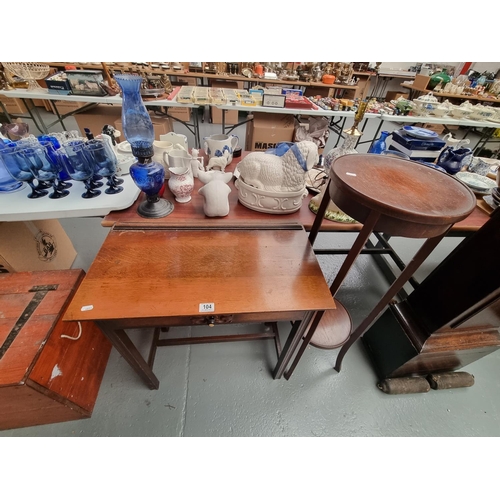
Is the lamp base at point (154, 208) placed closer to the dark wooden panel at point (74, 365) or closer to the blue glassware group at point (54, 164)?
the blue glassware group at point (54, 164)

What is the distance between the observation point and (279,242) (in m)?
0.93

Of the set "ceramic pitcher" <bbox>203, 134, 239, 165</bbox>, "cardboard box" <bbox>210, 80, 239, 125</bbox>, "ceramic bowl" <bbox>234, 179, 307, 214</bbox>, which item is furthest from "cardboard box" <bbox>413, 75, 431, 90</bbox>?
"ceramic bowl" <bbox>234, 179, 307, 214</bbox>

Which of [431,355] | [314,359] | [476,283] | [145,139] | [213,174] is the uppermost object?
[145,139]

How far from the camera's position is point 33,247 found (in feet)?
4.52

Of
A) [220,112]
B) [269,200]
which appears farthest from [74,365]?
[220,112]

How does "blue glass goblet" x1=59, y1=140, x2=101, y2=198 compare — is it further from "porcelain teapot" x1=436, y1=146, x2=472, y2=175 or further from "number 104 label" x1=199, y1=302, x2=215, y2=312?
"porcelain teapot" x1=436, y1=146, x2=472, y2=175

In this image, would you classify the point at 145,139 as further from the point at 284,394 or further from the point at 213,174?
the point at 284,394

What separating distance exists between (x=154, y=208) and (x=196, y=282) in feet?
1.48

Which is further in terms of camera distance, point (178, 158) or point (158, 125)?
point (158, 125)

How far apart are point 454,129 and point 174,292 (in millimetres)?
6885

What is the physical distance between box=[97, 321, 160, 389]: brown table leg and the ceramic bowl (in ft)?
2.36

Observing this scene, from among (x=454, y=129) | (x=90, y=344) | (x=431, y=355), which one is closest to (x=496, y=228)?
(x=431, y=355)

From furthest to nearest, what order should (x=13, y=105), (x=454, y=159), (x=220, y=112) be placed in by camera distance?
(x=220, y=112) < (x=13, y=105) < (x=454, y=159)

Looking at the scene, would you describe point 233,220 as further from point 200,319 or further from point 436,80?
point 436,80
